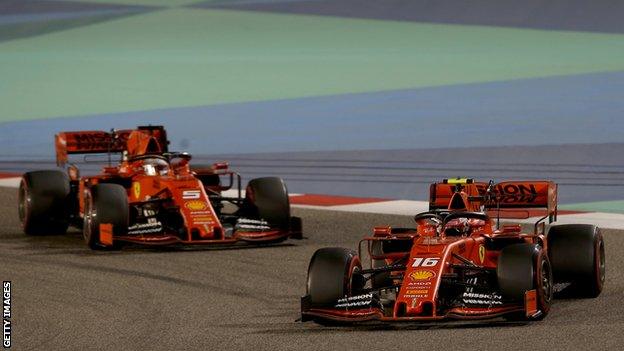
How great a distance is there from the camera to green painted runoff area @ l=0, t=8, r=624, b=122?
30984 mm

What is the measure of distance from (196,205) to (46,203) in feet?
7.23

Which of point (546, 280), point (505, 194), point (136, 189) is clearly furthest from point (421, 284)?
point (136, 189)

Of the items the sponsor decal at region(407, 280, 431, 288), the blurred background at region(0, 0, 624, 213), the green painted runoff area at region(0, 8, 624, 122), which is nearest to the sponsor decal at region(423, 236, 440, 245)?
the sponsor decal at region(407, 280, 431, 288)

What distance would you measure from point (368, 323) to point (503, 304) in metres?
0.92

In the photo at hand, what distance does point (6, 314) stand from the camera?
36.7ft

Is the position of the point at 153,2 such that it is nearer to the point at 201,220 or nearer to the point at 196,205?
the point at 196,205

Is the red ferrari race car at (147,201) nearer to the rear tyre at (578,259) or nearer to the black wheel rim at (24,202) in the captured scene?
the black wheel rim at (24,202)

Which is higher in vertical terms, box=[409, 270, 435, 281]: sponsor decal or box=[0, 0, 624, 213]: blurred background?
box=[0, 0, 624, 213]: blurred background

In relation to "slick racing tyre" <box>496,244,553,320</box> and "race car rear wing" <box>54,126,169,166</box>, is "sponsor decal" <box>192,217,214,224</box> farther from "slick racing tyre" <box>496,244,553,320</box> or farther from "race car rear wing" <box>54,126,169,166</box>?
"slick racing tyre" <box>496,244,553,320</box>

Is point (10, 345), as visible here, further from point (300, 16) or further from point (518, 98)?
point (300, 16)

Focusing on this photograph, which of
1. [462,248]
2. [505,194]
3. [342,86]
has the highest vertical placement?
[342,86]

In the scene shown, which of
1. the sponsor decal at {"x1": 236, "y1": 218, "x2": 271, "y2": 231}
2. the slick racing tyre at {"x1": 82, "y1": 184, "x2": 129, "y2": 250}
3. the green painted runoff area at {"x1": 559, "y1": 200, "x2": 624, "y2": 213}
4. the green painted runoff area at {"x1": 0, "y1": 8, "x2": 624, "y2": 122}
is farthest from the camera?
the green painted runoff area at {"x1": 0, "y1": 8, "x2": 624, "y2": 122}

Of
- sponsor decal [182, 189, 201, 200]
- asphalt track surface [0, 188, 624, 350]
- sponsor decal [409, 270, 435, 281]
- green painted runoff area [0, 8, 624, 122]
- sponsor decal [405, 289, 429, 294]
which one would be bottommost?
asphalt track surface [0, 188, 624, 350]

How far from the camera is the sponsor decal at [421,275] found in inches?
415
